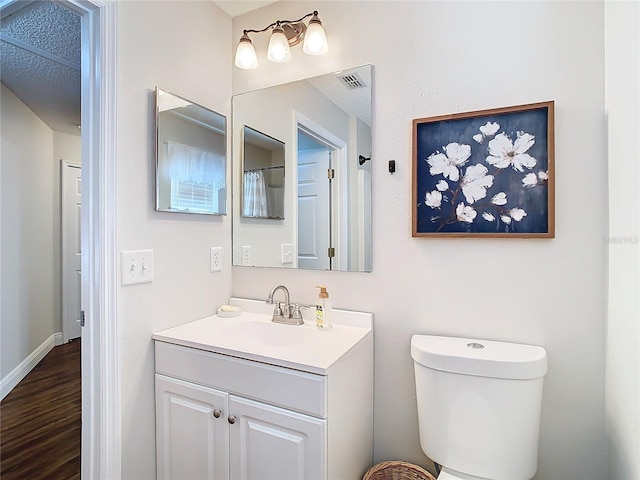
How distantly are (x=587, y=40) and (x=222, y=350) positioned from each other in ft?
5.46

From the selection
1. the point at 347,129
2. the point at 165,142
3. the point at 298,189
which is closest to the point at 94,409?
the point at 165,142

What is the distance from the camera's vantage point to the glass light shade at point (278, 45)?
161 cm

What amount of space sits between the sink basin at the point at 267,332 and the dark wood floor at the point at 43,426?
1.09m

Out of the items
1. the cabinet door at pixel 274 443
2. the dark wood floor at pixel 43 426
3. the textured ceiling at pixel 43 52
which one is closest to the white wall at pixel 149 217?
the textured ceiling at pixel 43 52

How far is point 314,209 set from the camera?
5.49 ft

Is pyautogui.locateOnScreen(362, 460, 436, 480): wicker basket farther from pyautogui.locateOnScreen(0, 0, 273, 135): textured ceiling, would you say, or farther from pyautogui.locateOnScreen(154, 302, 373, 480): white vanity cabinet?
pyautogui.locateOnScreen(0, 0, 273, 135): textured ceiling

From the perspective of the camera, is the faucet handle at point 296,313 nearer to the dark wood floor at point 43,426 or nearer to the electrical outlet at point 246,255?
the electrical outlet at point 246,255

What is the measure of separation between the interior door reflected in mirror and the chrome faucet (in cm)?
39

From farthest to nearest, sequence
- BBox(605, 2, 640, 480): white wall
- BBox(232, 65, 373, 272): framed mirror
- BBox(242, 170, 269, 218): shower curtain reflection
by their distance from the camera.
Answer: BBox(242, 170, 269, 218): shower curtain reflection
BBox(232, 65, 373, 272): framed mirror
BBox(605, 2, 640, 480): white wall

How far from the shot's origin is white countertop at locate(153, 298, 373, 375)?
3.88 feet

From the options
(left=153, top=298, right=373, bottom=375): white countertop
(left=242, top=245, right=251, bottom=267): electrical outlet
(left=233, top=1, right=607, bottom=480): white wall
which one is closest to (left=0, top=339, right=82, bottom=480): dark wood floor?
(left=153, top=298, right=373, bottom=375): white countertop

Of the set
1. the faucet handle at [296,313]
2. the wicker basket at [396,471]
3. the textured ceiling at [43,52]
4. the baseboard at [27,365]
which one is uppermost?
the textured ceiling at [43,52]

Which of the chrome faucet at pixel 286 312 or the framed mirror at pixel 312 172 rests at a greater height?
the framed mirror at pixel 312 172

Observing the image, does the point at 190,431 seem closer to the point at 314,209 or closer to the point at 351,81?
the point at 314,209
